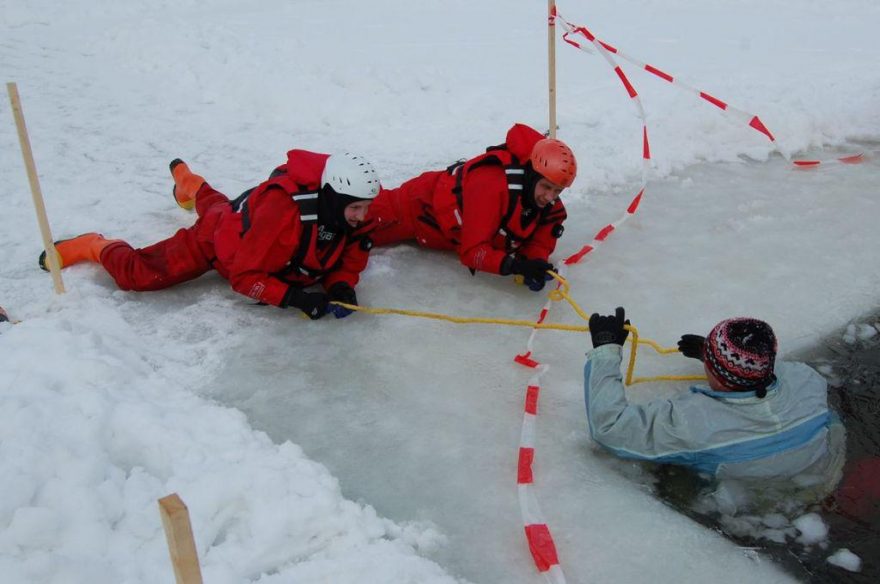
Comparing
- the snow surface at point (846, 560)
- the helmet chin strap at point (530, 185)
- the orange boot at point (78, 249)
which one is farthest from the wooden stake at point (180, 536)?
the orange boot at point (78, 249)

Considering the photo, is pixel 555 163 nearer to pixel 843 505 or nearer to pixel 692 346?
pixel 692 346

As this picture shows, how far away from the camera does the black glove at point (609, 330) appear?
325 cm

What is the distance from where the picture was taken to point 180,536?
5.12ft

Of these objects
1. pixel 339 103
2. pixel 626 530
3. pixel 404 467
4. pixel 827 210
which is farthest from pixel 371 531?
pixel 339 103

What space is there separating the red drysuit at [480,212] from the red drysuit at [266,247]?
0.34 m

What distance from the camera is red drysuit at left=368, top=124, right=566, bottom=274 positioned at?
432 centimetres

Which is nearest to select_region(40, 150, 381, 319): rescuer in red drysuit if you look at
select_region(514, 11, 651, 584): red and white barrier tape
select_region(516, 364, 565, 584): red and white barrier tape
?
select_region(514, 11, 651, 584): red and white barrier tape

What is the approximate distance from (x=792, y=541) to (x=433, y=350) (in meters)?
1.87

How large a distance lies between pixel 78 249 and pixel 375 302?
69.2 inches

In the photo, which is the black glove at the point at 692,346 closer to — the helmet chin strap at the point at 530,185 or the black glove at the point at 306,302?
the helmet chin strap at the point at 530,185

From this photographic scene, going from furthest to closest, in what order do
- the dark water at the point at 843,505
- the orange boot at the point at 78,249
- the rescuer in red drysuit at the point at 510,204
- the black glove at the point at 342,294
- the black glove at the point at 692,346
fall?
1. the orange boot at the point at 78,249
2. the black glove at the point at 342,294
3. the rescuer in red drysuit at the point at 510,204
4. the black glove at the point at 692,346
5. the dark water at the point at 843,505

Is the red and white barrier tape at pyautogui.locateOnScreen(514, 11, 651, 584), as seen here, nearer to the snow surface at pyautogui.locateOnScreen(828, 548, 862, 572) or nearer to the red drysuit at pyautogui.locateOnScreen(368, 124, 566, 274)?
the red drysuit at pyautogui.locateOnScreen(368, 124, 566, 274)

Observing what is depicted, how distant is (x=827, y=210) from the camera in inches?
222

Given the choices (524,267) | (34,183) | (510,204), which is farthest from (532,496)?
(34,183)
